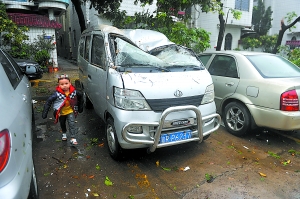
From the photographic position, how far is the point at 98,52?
391cm

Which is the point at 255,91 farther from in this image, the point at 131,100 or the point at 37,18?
the point at 37,18

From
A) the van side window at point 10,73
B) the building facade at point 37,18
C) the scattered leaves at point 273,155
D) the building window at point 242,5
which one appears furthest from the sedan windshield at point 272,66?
the building window at point 242,5

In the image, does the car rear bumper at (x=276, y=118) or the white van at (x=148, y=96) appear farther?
the car rear bumper at (x=276, y=118)

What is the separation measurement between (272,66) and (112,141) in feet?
10.7

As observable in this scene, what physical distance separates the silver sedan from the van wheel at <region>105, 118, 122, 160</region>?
2.35m

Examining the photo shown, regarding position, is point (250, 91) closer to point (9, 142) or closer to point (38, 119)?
point (9, 142)

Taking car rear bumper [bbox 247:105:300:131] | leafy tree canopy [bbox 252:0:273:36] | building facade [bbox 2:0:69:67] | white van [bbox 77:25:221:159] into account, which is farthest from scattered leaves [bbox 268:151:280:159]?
leafy tree canopy [bbox 252:0:273:36]

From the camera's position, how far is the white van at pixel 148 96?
2.93 metres

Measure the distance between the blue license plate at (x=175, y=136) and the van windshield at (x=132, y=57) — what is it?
102 cm

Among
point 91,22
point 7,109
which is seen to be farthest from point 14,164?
point 91,22

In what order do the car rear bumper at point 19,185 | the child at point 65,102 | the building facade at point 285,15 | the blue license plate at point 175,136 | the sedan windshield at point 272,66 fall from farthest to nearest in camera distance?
the building facade at point 285,15, the sedan windshield at point 272,66, the child at point 65,102, the blue license plate at point 175,136, the car rear bumper at point 19,185

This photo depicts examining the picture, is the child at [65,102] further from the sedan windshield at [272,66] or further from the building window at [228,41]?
the building window at [228,41]

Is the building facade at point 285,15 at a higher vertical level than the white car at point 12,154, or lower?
higher

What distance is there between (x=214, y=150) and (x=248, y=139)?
86cm
